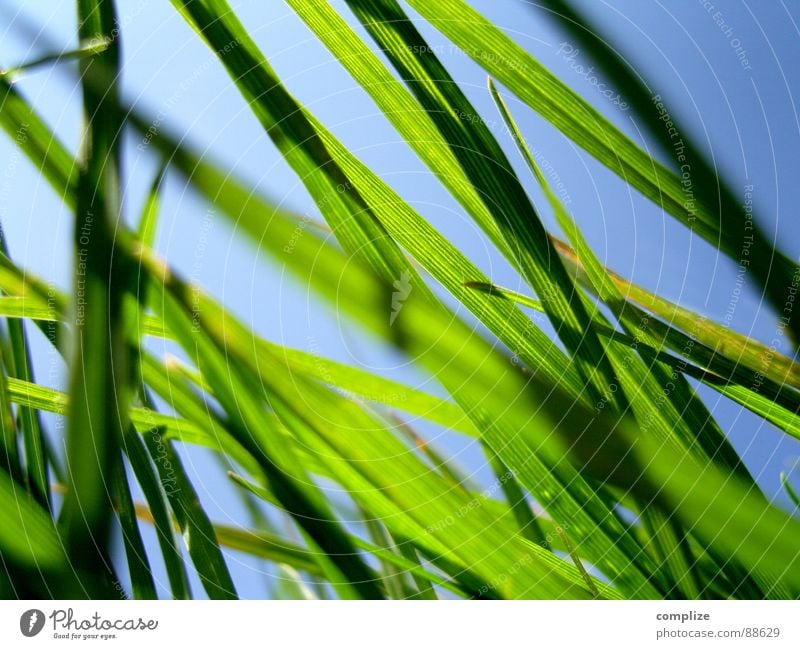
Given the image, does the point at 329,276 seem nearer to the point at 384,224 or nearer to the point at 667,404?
the point at 384,224

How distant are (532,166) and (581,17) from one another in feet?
0.84

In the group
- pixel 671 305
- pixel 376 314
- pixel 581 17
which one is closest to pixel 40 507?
pixel 376 314

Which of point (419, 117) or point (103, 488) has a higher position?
point (419, 117)

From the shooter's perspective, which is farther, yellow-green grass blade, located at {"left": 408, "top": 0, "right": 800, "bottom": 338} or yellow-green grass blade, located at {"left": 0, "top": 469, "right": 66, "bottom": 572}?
yellow-green grass blade, located at {"left": 408, "top": 0, "right": 800, "bottom": 338}

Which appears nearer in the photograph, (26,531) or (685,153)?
(26,531)

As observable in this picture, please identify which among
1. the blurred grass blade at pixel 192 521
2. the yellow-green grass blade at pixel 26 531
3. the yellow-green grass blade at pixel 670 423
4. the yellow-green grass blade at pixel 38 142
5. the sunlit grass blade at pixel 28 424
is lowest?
the yellow-green grass blade at pixel 670 423

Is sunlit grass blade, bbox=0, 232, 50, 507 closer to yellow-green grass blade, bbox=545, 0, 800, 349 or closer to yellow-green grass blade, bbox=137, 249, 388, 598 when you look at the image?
yellow-green grass blade, bbox=137, 249, 388, 598

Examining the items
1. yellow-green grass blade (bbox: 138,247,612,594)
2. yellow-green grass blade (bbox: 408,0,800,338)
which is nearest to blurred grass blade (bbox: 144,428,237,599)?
yellow-green grass blade (bbox: 138,247,612,594)

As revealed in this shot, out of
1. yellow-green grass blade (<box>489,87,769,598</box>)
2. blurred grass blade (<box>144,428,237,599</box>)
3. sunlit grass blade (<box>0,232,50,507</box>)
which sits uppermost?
sunlit grass blade (<box>0,232,50,507</box>)

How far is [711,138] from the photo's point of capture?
0.69 meters

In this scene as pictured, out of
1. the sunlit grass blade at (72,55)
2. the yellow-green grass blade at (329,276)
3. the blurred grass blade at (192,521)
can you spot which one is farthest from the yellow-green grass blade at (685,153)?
the blurred grass blade at (192,521)

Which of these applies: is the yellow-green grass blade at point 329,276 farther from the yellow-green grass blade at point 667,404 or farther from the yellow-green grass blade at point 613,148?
the yellow-green grass blade at point 613,148

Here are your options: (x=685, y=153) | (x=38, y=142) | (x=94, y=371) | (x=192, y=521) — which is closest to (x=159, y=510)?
(x=192, y=521)

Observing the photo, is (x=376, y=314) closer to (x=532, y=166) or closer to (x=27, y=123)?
(x=532, y=166)
